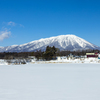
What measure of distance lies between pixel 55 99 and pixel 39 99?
0.59 metres

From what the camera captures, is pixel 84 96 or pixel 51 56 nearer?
pixel 84 96

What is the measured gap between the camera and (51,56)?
46031mm

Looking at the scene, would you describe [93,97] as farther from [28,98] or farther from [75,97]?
[28,98]

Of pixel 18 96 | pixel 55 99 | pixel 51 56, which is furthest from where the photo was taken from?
pixel 51 56

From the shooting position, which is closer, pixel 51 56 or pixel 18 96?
pixel 18 96

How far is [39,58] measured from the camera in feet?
160

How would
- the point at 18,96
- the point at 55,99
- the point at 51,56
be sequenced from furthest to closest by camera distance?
the point at 51,56
the point at 18,96
the point at 55,99

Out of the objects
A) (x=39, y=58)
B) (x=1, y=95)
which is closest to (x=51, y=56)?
(x=39, y=58)

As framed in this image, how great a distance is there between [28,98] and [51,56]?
40306mm

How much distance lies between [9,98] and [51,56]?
40.4 meters

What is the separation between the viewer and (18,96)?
19.7ft

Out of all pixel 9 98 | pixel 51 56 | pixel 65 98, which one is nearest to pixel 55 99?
pixel 65 98

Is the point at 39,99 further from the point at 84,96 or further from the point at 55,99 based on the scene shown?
the point at 84,96

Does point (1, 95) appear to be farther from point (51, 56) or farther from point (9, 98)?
point (51, 56)
